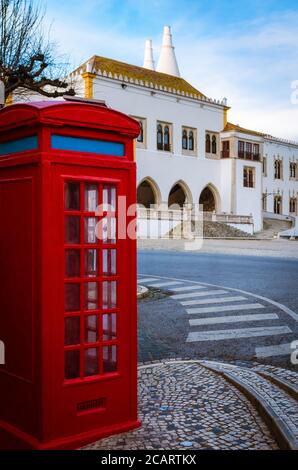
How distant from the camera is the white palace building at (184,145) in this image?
44.4 metres

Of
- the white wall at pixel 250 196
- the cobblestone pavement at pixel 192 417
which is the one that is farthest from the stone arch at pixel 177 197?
the cobblestone pavement at pixel 192 417

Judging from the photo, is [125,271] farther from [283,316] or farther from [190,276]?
[190,276]

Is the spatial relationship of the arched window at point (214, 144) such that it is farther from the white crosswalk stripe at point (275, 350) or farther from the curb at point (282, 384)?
the curb at point (282, 384)

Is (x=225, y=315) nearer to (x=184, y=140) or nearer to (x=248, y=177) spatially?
(x=184, y=140)

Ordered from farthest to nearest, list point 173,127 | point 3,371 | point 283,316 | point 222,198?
point 222,198
point 173,127
point 283,316
point 3,371

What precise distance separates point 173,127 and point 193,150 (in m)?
3.12

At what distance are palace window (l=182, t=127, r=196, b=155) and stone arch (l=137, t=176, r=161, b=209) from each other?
452 cm

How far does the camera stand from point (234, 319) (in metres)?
9.48

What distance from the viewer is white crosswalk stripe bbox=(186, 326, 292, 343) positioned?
26.8 ft

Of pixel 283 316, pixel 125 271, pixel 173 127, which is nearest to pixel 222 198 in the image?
pixel 173 127

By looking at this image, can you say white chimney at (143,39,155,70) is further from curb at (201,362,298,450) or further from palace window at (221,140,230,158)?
curb at (201,362,298,450)

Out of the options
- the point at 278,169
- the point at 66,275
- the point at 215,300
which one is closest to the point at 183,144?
the point at 278,169

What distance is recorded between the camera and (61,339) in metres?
3.99

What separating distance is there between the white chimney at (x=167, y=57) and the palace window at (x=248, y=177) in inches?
537
